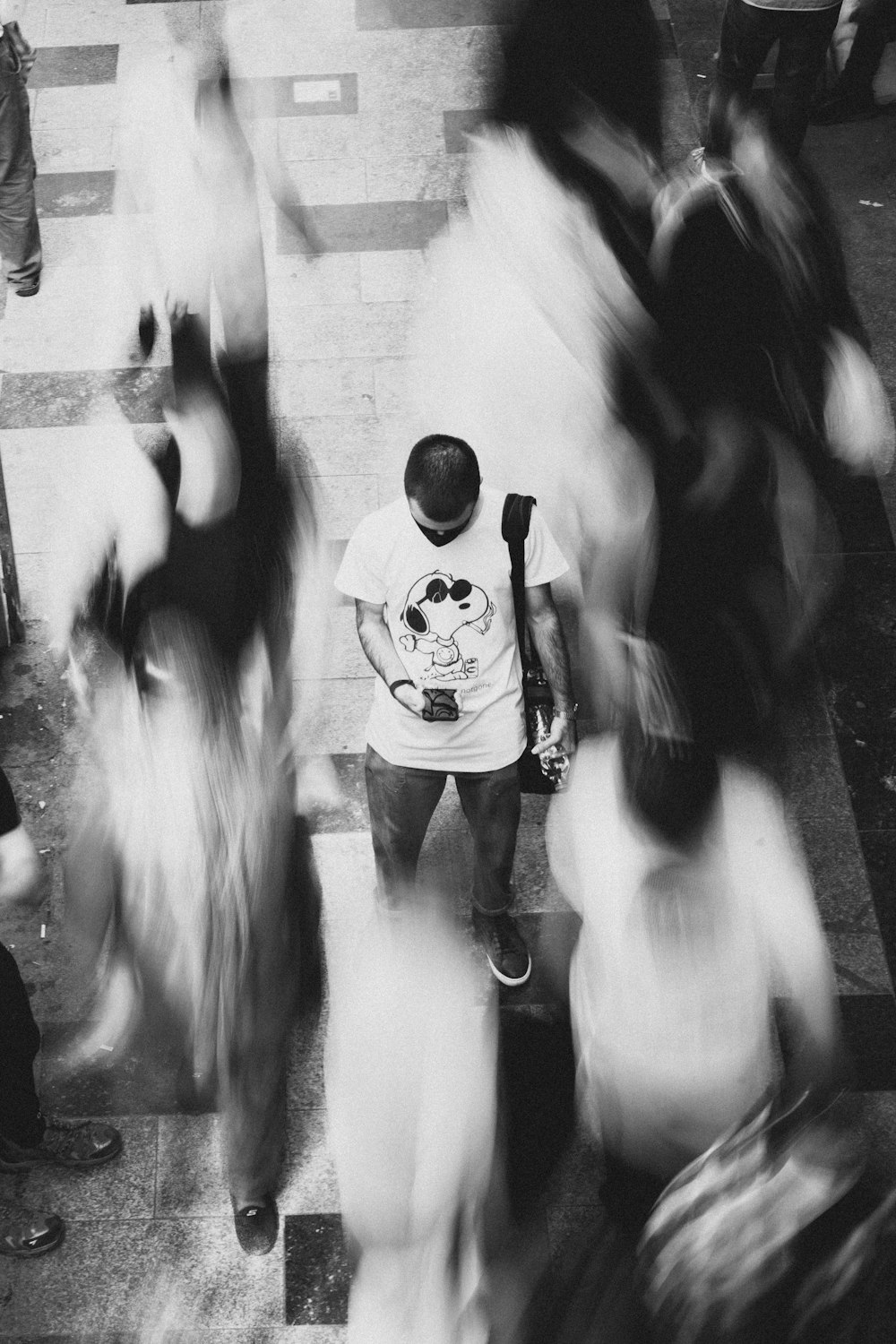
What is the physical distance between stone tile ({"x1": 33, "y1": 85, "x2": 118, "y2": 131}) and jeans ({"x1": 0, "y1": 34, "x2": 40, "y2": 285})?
3.58 feet

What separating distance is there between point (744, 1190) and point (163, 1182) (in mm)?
1599

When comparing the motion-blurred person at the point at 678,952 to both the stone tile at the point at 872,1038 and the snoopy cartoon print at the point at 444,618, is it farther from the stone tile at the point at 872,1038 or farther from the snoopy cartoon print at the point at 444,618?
the snoopy cartoon print at the point at 444,618

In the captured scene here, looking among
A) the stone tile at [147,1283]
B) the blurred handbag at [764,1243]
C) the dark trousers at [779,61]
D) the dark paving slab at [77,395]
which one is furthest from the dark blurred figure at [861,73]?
the stone tile at [147,1283]

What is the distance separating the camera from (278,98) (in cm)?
728

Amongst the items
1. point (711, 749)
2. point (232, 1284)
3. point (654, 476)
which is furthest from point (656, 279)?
point (232, 1284)

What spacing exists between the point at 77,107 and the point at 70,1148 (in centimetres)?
567

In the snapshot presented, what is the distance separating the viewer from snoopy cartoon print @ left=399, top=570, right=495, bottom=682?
3506 mm

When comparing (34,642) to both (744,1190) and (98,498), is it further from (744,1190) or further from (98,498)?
(744,1190)

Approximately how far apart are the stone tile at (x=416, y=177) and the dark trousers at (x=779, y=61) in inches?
51.1

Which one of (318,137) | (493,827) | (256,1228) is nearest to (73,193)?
(318,137)

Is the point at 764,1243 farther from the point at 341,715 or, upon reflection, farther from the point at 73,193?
the point at 73,193

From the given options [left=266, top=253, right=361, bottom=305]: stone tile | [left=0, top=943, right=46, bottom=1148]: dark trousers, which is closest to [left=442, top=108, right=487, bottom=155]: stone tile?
[left=266, top=253, right=361, bottom=305]: stone tile

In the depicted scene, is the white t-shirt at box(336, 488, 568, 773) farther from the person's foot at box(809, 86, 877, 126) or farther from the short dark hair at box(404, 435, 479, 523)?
the person's foot at box(809, 86, 877, 126)

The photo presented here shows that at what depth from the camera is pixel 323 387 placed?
5.86 meters
